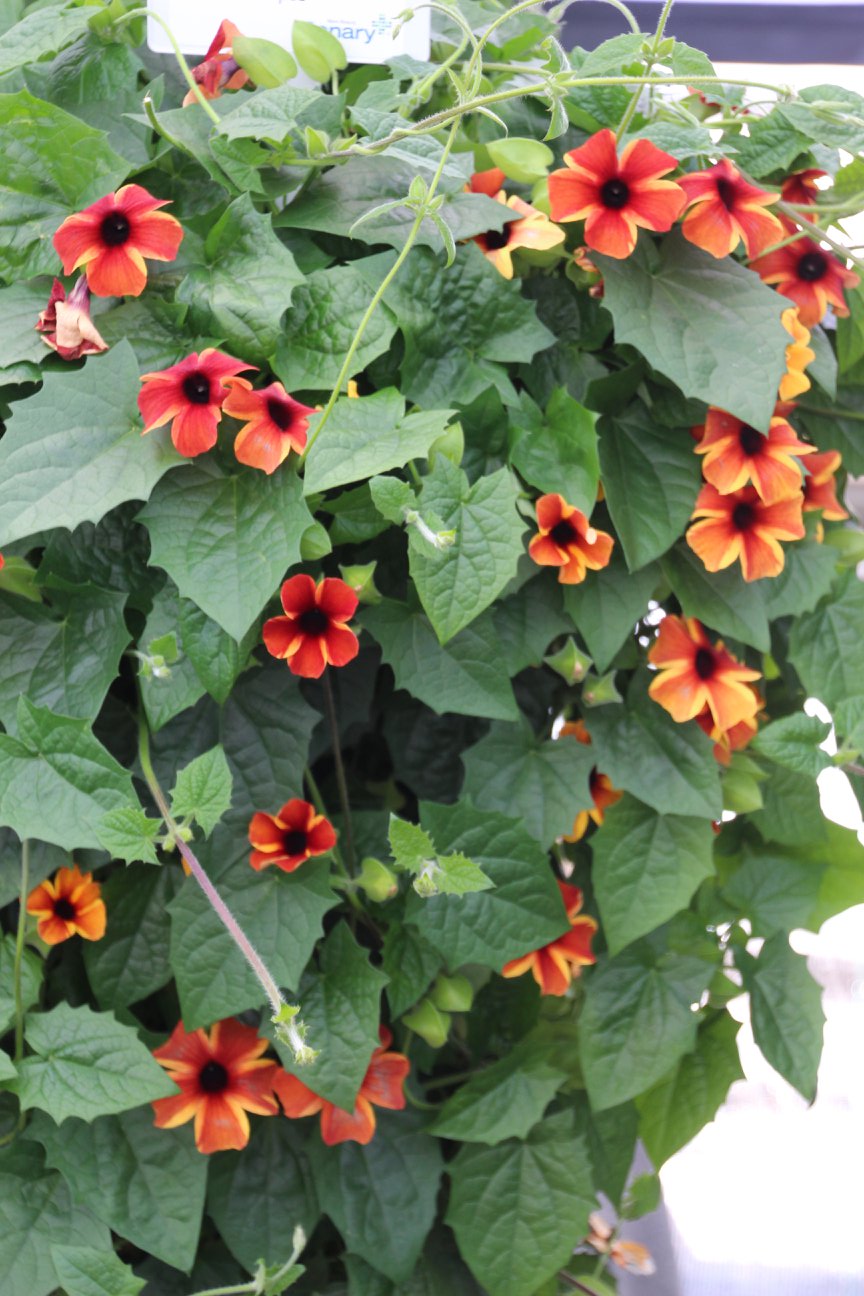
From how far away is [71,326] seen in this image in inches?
22.1

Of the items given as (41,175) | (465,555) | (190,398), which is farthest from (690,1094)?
(41,175)

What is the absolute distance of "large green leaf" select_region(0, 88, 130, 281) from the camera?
1.97ft

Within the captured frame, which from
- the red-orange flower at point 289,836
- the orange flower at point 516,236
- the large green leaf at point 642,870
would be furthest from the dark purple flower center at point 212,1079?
the orange flower at point 516,236

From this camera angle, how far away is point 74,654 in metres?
0.58

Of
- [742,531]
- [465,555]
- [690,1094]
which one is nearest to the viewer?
[465,555]

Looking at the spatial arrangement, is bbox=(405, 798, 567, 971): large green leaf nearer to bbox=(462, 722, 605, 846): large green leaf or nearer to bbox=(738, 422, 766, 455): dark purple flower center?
bbox=(462, 722, 605, 846): large green leaf

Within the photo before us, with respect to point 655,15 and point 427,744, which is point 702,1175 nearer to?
point 427,744

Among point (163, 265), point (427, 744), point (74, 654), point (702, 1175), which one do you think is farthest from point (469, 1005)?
point (702, 1175)

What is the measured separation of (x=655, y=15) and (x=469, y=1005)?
2.45 ft

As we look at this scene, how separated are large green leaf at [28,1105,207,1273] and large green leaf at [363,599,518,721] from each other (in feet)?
0.85

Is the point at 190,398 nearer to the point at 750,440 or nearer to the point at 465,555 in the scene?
the point at 465,555

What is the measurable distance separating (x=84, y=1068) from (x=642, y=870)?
29 cm

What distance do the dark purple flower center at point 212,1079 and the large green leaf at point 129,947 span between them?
0.05 metres

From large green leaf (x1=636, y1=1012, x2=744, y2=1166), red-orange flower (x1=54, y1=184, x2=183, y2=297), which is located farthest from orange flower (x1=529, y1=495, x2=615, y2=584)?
large green leaf (x1=636, y1=1012, x2=744, y2=1166)
